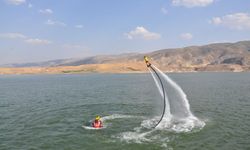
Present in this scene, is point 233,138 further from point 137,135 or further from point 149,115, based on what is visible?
point 149,115

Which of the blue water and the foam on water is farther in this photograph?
the foam on water

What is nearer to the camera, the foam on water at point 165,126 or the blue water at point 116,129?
the blue water at point 116,129

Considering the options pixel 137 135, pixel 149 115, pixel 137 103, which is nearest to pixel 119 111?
pixel 149 115

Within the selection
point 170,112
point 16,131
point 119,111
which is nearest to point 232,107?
point 170,112

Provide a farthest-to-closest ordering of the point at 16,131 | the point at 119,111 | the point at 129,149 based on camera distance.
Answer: the point at 119,111, the point at 16,131, the point at 129,149

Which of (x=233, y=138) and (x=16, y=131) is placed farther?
(x=16, y=131)

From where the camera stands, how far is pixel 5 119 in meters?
59.9

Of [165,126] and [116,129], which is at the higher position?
[116,129]

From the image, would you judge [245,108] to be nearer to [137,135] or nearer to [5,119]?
[137,135]

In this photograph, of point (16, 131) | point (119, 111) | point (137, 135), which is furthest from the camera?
point (119, 111)

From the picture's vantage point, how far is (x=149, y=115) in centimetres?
6181

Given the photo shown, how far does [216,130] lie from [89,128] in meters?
20.9

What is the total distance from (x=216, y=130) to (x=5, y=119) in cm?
4014

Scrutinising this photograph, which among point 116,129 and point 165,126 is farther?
point 165,126
